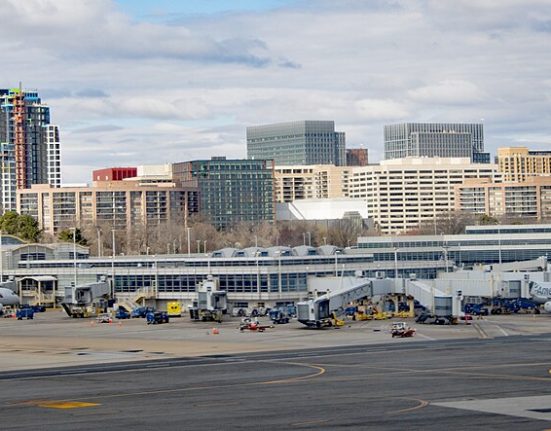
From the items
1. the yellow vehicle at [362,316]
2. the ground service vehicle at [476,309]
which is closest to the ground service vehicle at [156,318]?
the yellow vehicle at [362,316]

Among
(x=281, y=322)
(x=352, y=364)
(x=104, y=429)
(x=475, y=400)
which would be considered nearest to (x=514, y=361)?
(x=352, y=364)

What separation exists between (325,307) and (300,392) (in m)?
84.0

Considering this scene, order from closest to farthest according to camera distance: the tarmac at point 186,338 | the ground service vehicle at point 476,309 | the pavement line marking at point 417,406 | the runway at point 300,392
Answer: the runway at point 300,392, the pavement line marking at point 417,406, the tarmac at point 186,338, the ground service vehicle at point 476,309

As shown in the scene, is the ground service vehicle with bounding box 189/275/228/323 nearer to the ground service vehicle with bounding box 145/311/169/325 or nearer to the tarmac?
the tarmac

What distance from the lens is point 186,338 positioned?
154 meters

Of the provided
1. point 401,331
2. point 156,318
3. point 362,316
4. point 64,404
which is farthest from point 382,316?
point 64,404

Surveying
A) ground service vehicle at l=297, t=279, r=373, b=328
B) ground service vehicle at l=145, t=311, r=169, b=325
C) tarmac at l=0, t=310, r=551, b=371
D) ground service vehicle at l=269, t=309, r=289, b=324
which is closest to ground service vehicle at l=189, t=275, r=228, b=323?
tarmac at l=0, t=310, r=551, b=371

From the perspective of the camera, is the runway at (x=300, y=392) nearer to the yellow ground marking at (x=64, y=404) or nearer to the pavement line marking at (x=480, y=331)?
the yellow ground marking at (x=64, y=404)

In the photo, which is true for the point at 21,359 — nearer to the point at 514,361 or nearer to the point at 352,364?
the point at 352,364

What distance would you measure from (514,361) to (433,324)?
60794 millimetres

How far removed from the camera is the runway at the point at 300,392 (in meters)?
68.6

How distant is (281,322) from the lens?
17662 cm

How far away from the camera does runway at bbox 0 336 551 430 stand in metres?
68.6

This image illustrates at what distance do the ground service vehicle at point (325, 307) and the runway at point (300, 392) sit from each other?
42.9 m
